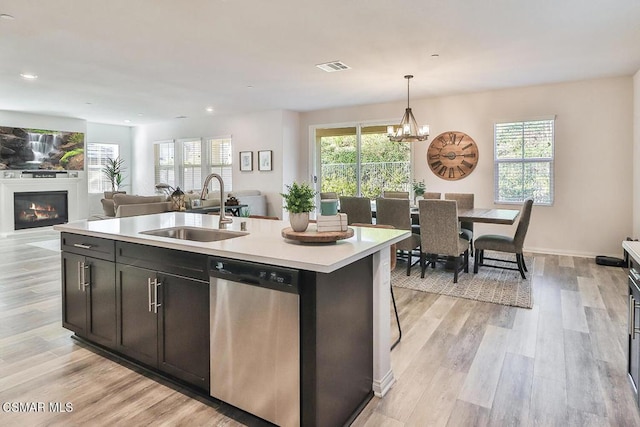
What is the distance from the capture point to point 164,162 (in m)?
10.3

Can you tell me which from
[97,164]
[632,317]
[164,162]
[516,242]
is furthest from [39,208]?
[632,317]

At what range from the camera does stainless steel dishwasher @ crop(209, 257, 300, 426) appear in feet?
5.46

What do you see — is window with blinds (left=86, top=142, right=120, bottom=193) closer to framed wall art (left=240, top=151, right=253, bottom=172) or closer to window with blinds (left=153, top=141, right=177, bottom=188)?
window with blinds (left=153, top=141, right=177, bottom=188)

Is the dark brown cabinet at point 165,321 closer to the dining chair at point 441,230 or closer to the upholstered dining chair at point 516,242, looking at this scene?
the dining chair at point 441,230

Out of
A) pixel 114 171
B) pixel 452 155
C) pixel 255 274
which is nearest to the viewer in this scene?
pixel 255 274

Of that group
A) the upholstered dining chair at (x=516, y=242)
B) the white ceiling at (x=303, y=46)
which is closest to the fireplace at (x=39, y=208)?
the white ceiling at (x=303, y=46)

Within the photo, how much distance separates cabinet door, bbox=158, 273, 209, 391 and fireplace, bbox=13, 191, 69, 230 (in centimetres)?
845

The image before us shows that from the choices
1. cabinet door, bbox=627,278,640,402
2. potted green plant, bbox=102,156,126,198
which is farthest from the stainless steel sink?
potted green plant, bbox=102,156,126,198

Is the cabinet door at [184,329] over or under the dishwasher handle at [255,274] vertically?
under

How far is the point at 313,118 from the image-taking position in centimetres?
834

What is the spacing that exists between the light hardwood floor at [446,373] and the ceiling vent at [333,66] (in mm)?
3030

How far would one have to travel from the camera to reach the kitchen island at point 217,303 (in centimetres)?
165

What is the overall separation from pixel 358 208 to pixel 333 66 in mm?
1899

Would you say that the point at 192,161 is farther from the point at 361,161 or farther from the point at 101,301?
the point at 101,301
